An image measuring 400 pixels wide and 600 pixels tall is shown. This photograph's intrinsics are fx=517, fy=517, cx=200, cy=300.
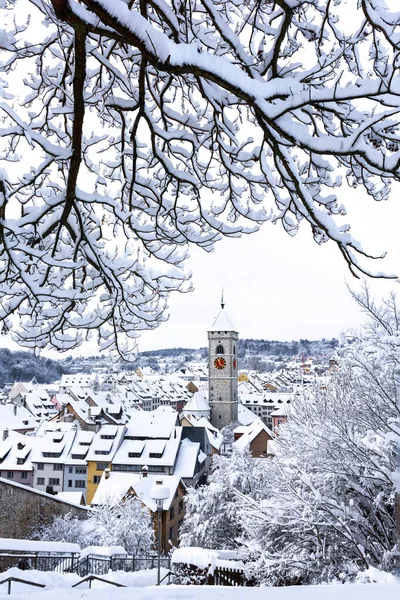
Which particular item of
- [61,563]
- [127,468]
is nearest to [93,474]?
[127,468]

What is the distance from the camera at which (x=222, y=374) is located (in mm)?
60938

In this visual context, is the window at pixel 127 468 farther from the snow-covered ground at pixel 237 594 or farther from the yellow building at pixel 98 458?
the snow-covered ground at pixel 237 594

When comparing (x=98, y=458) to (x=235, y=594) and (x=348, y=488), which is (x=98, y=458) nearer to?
(x=348, y=488)

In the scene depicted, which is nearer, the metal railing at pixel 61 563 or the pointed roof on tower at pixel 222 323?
the metal railing at pixel 61 563

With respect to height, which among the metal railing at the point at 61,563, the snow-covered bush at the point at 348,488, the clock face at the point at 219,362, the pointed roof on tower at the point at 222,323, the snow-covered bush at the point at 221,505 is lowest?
the snow-covered bush at the point at 221,505

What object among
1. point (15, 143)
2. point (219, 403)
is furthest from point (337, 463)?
point (219, 403)

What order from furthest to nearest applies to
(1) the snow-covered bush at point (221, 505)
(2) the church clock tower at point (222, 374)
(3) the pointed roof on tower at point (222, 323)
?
(3) the pointed roof on tower at point (222, 323), (2) the church clock tower at point (222, 374), (1) the snow-covered bush at point (221, 505)

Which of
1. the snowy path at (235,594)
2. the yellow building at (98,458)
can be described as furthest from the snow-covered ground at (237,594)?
the yellow building at (98,458)

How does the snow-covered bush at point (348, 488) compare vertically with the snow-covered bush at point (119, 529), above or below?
above

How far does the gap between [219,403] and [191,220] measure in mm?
57109

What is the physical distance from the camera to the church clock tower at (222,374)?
60469 millimetres

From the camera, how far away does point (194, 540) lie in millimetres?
20062

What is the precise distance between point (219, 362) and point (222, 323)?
490 cm

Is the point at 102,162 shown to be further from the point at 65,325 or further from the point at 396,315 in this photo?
the point at 396,315
